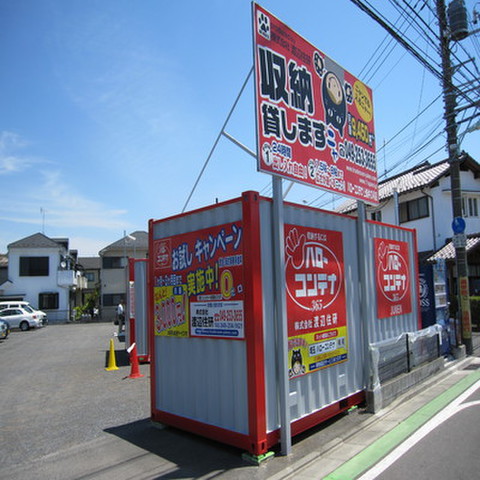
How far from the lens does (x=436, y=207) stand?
20516mm

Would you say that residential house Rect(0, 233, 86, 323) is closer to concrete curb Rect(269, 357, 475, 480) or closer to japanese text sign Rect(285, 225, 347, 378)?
concrete curb Rect(269, 357, 475, 480)

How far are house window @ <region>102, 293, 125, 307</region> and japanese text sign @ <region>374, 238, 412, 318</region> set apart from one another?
33266 millimetres

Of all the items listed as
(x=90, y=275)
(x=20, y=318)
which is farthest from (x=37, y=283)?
(x=90, y=275)

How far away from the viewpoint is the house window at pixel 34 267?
36156 millimetres

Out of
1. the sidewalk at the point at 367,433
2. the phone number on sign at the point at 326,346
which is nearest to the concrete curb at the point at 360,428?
the sidewalk at the point at 367,433

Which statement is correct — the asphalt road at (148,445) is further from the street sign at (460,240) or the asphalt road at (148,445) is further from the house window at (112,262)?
the house window at (112,262)

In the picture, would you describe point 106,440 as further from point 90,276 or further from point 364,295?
point 90,276

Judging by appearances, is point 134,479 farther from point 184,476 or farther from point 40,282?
point 40,282

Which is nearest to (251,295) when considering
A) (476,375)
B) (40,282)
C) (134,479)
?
(134,479)

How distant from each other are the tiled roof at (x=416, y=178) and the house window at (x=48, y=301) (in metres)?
26.5

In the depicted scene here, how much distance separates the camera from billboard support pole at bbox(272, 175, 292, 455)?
4582 millimetres

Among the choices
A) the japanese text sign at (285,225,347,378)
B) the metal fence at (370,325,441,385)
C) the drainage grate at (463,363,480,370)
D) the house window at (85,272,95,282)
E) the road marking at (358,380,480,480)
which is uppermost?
the house window at (85,272,95,282)

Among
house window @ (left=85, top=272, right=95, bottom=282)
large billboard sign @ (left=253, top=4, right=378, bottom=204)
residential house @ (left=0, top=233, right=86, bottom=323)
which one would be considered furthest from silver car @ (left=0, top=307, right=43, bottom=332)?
house window @ (left=85, top=272, right=95, bottom=282)

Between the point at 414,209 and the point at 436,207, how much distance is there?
1.49m
